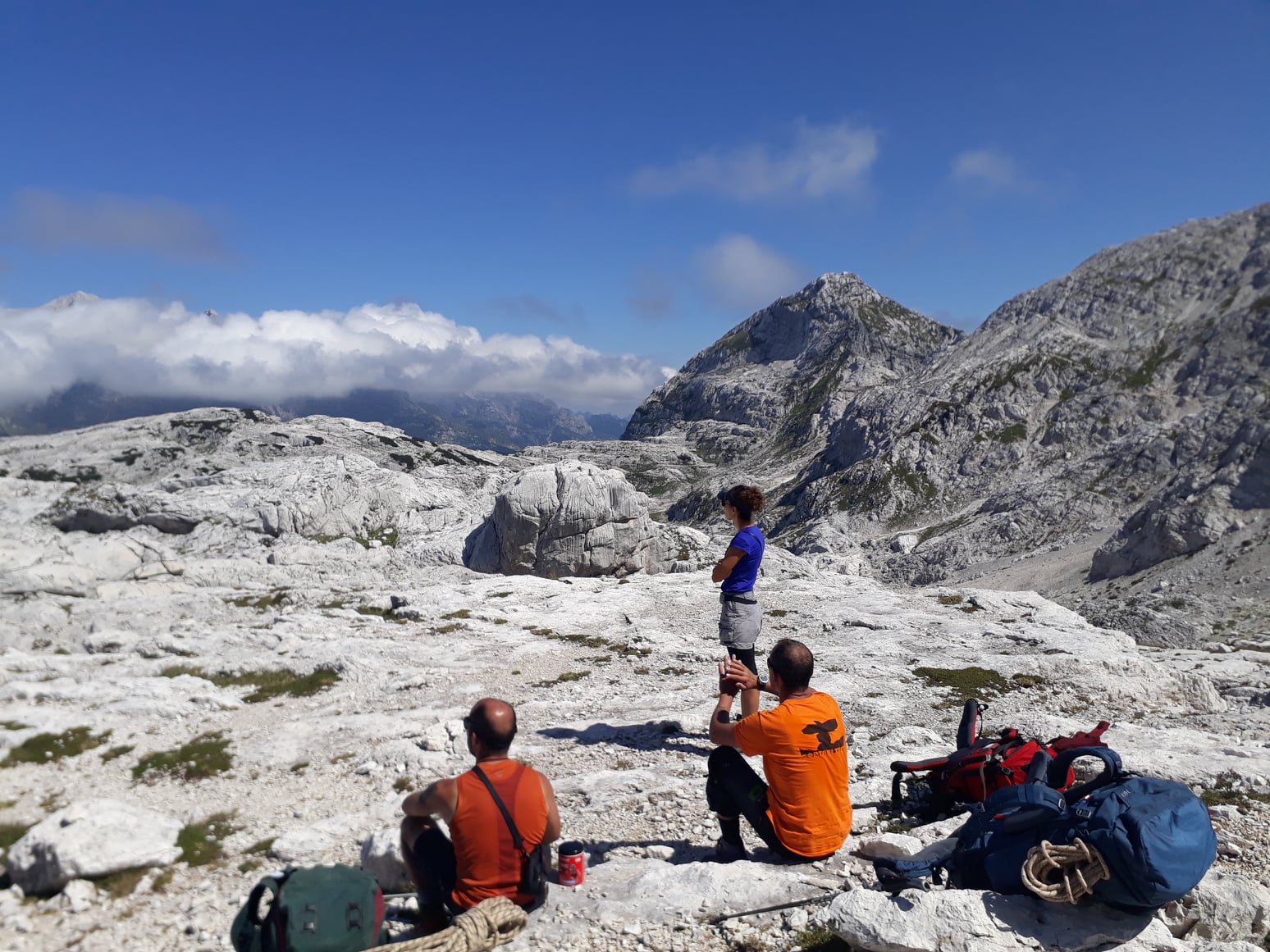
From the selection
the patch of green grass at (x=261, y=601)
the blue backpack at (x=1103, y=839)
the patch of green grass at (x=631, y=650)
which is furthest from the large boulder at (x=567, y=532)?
the blue backpack at (x=1103, y=839)

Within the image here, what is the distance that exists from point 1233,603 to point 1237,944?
71349mm

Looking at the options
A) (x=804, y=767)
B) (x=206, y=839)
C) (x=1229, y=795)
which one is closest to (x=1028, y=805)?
(x=804, y=767)

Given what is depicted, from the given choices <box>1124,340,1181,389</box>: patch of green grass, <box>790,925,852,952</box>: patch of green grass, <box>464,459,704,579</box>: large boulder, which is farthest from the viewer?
<box>1124,340,1181,389</box>: patch of green grass

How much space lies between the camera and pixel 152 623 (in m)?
29.5

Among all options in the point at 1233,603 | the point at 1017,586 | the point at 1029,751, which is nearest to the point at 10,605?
the point at 1029,751

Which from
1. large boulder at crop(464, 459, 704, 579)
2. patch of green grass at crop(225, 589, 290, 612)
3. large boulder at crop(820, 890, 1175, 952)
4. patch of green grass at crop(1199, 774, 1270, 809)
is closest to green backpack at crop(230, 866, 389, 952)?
large boulder at crop(820, 890, 1175, 952)

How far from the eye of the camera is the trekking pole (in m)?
7.09

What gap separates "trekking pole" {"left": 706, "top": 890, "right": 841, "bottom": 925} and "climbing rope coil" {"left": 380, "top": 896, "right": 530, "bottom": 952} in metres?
1.94

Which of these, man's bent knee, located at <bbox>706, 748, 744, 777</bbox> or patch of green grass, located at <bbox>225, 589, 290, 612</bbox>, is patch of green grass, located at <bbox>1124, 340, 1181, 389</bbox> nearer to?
patch of green grass, located at <bbox>225, 589, 290, 612</bbox>

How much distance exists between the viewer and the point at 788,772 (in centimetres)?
779

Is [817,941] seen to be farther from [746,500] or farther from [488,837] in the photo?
[746,500]

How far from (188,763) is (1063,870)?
15560 millimetres

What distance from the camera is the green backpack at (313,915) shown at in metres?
5.54

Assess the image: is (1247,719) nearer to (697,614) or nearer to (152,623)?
(697,614)
